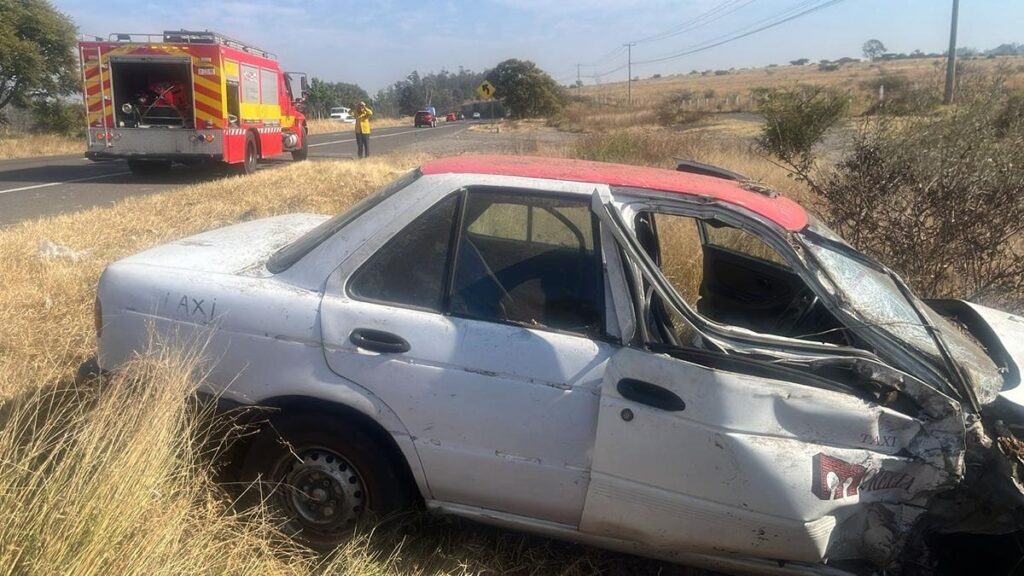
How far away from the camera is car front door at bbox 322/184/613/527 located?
8.71ft

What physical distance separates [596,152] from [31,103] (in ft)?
88.2

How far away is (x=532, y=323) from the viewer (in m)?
2.76

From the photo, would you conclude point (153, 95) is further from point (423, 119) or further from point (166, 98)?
point (423, 119)

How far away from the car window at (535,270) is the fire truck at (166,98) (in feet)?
45.1

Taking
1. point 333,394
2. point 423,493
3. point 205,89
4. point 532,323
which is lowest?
point 423,493

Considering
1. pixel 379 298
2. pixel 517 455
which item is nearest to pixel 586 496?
pixel 517 455

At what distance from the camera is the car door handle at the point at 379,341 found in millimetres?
2766

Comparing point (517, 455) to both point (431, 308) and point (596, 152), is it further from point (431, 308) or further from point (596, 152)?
point (596, 152)

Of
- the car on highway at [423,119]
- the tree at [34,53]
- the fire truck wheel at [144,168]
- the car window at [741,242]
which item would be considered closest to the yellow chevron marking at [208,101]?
the fire truck wheel at [144,168]

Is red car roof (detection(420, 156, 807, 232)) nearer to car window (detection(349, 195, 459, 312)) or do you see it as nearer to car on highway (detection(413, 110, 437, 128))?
car window (detection(349, 195, 459, 312))

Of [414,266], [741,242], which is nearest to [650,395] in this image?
[414,266]

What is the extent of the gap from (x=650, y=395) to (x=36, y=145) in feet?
94.3

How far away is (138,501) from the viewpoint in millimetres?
2186

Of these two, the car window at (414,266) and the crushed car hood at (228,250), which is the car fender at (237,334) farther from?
the car window at (414,266)
